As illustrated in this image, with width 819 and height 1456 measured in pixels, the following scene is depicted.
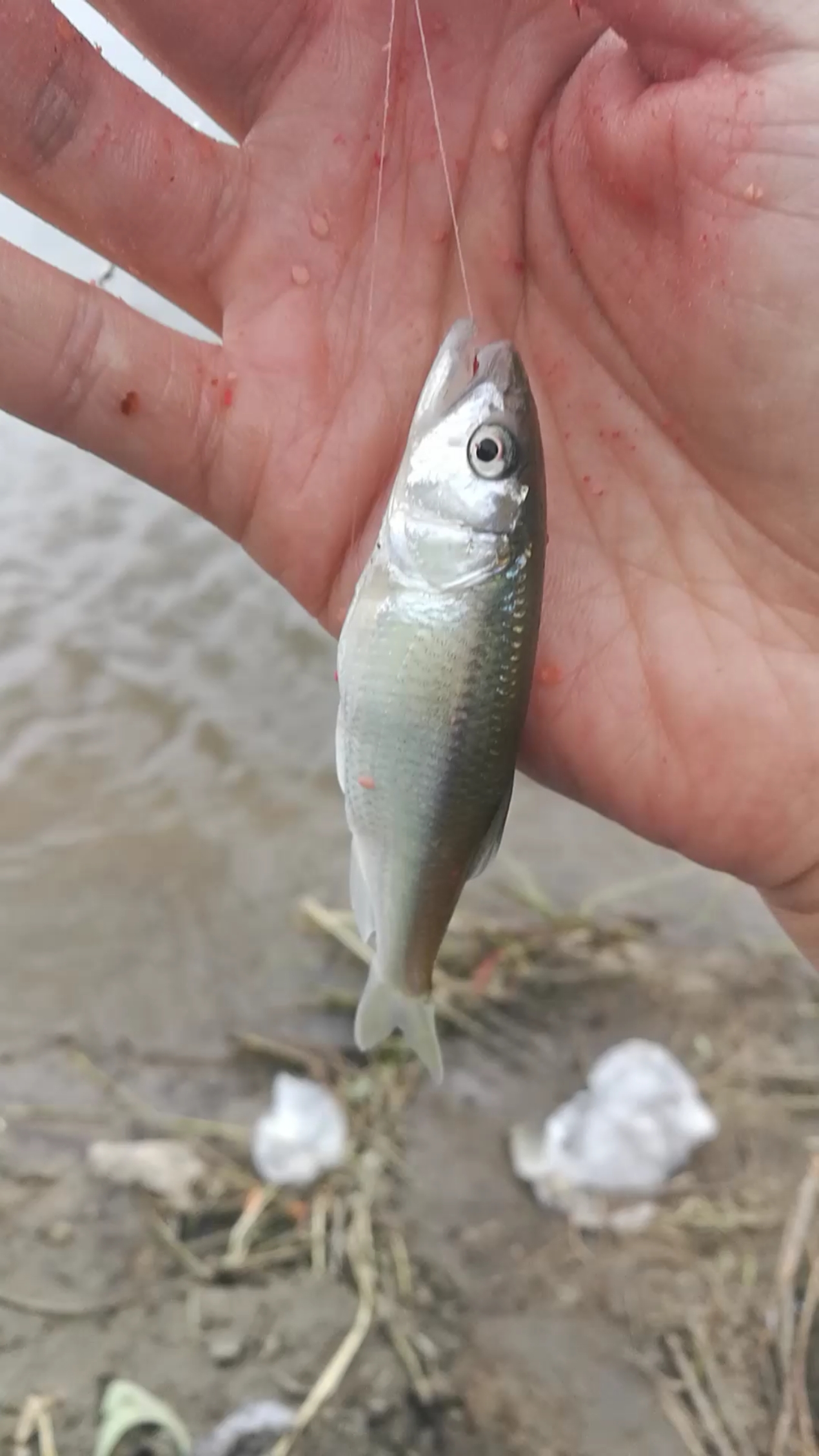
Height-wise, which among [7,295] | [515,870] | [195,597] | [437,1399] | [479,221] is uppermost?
[479,221]

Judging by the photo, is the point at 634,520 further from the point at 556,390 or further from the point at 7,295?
the point at 7,295

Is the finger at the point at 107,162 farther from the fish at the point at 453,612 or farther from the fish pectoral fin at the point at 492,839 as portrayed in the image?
the fish pectoral fin at the point at 492,839

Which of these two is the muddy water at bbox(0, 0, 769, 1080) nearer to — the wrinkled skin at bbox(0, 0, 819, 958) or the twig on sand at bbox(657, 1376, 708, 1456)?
the twig on sand at bbox(657, 1376, 708, 1456)

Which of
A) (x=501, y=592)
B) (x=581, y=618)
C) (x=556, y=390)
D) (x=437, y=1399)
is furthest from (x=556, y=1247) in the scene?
(x=556, y=390)

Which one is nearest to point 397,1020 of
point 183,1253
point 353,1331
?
point 353,1331

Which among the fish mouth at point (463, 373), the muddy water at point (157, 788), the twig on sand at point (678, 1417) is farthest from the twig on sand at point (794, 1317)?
the fish mouth at point (463, 373)

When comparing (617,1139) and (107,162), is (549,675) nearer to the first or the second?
(107,162)
